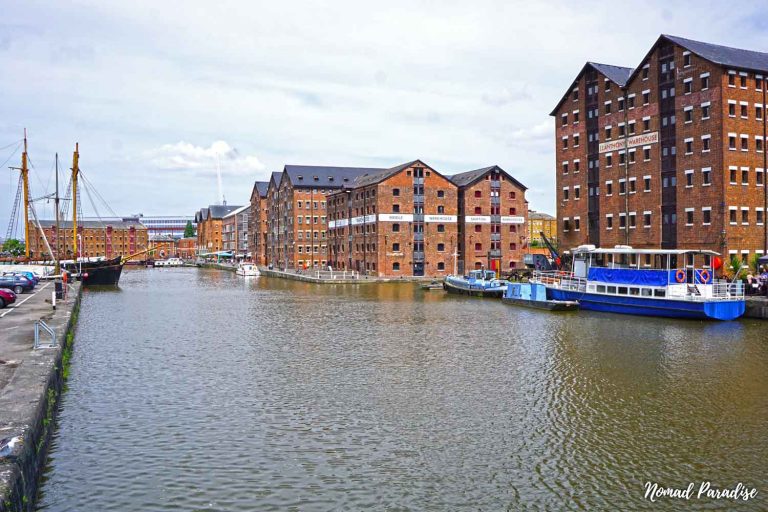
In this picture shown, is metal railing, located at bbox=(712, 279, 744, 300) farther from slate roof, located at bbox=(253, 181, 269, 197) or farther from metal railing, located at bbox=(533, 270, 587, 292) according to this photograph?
slate roof, located at bbox=(253, 181, 269, 197)

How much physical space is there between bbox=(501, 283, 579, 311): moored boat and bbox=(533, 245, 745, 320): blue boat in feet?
5.21

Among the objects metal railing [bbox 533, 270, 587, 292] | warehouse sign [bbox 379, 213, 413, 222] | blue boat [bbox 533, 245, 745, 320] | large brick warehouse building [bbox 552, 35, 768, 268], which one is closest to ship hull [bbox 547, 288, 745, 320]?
blue boat [bbox 533, 245, 745, 320]

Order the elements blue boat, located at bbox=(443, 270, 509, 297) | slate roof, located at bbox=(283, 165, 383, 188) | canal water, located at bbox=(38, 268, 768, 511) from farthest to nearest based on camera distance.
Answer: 1. slate roof, located at bbox=(283, 165, 383, 188)
2. blue boat, located at bbox=(443, 270, 509, 297)
3. canal water, located at bbox=(38, 268, 768, 511)

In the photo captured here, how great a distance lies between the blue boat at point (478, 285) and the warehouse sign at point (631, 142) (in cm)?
1721

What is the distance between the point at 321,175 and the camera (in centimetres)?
11869

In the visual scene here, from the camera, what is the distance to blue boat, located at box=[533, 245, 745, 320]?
1676 inches

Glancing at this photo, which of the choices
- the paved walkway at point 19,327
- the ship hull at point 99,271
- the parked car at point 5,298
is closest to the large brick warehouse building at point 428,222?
the ship hull at point 99,271

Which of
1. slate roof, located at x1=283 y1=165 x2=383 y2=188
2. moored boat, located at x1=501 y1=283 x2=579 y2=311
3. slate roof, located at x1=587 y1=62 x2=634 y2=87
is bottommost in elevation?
moored boat, located at x1=501 y1=283 x2=579 y2=311

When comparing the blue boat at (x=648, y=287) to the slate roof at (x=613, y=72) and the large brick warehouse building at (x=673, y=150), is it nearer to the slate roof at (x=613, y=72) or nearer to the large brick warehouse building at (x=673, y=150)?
the large brick warehouse building at (x=673, y=150)

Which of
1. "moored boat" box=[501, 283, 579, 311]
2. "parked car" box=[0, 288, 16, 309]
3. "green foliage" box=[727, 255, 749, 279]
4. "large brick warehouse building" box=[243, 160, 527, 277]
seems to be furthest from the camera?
"large brick warehouse building" box=[243, 160, 527, 277]

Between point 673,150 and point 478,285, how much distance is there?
22073mm

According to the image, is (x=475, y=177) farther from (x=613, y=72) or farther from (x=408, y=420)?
(x=408, y=420)

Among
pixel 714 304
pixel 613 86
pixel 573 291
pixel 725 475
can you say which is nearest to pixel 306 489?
pixel 725 475

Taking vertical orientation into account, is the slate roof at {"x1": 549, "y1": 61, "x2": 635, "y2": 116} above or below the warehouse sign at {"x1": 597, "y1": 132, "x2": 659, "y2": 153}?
above
